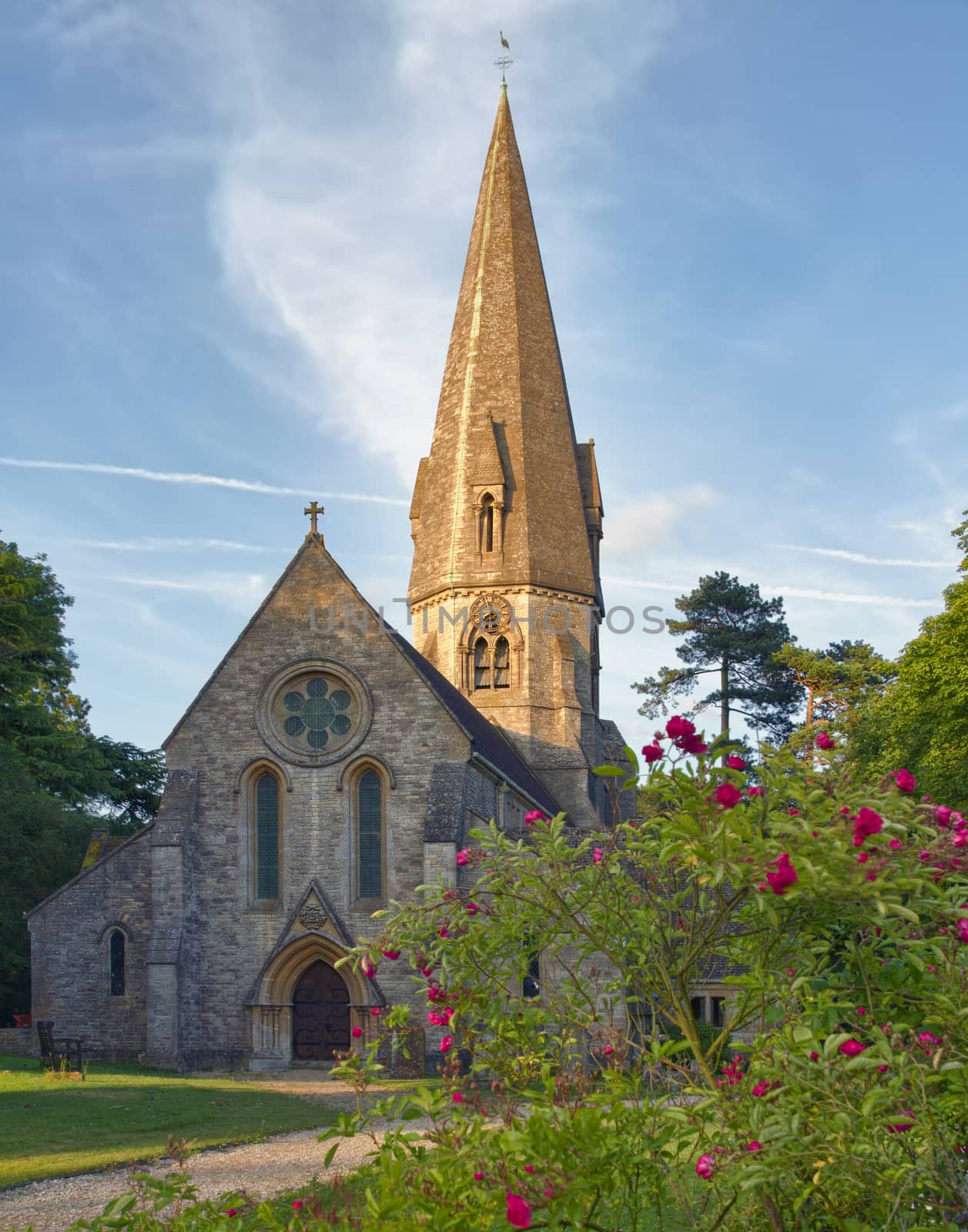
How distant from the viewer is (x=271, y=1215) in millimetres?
5406

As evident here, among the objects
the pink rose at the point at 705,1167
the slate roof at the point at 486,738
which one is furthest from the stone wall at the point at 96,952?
the pink rose at the point at 705,1167

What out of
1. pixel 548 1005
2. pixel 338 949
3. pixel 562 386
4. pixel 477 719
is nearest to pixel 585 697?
pixel 477 719

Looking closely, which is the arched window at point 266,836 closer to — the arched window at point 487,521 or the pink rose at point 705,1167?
the arched window at point 487,521

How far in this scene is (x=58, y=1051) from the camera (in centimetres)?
2345

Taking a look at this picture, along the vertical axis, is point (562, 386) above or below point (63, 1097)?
above

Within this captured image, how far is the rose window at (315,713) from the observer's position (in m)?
26.9

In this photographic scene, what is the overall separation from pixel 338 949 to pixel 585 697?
15.8 metres

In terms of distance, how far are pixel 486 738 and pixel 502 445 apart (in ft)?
40.1

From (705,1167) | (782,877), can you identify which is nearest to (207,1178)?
(705,1167)

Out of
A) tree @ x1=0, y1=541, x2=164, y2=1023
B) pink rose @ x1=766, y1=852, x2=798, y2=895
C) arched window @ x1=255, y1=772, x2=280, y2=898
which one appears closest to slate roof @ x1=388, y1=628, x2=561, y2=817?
arched window @ x1=255, y1=772, x2=280, y2=898

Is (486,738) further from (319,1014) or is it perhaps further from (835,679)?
(835,679)

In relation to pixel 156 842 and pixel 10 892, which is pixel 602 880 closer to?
pixel 156 842

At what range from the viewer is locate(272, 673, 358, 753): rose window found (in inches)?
1061

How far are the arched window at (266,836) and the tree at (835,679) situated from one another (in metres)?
30.6
